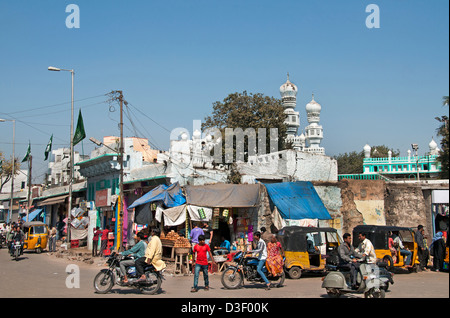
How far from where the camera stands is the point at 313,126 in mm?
83750

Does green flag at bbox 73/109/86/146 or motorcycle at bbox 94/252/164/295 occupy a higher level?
green flag at bbox 73/109/86/146

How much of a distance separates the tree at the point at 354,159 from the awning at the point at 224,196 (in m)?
44.7

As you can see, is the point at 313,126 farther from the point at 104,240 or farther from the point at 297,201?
the point at 297,201

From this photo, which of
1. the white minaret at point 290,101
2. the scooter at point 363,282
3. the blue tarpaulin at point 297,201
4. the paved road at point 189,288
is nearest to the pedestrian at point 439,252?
the paved road at point 189,288

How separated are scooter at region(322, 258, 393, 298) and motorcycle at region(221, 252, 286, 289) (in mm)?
2176

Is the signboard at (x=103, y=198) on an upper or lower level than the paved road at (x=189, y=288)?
upper

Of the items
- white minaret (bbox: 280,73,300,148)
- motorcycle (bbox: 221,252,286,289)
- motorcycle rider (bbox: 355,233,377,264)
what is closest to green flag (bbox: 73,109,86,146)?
motorcycle (bbox: 221,252,286,289)

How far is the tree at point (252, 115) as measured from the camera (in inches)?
1548

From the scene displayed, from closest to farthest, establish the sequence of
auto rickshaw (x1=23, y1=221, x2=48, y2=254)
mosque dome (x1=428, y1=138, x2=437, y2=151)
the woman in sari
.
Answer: the woman in sari, auto rickshaw (x1=23, y1=221, x2=48, y2=254), mosque dome (x1=428, y1=138, x2=437, y2=151)

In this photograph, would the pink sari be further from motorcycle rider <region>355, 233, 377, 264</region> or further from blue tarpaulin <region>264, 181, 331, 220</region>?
blue tarpaulin <region>264, 181, 331, 220</region>

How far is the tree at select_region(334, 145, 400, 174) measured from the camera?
2397 inches

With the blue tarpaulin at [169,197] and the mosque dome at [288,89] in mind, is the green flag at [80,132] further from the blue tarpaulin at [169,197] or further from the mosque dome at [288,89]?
the mosque dome at [288,89]
